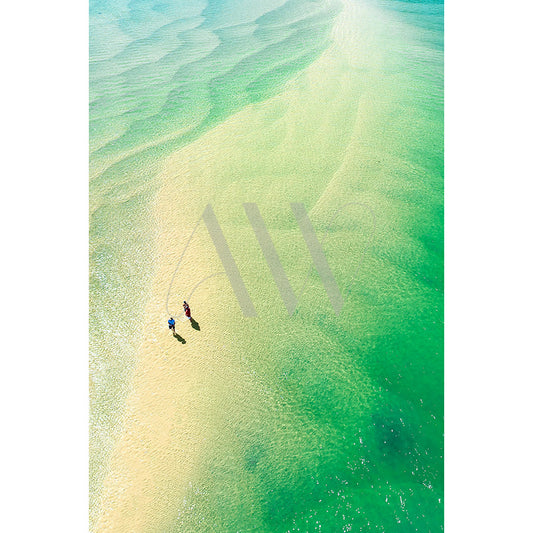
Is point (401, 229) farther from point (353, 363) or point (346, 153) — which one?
point (353, 363)

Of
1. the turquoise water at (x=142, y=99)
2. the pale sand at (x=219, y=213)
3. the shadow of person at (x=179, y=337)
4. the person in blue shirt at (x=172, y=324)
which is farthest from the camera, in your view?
the turquoise water at (x=142, y=99)

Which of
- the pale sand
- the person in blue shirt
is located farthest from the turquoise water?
the person in blue shirt

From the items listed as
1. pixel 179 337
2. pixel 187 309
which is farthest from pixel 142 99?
pixel 179 337

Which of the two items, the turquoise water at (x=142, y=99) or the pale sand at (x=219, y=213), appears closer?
the pale sand at (x=219, y=213)

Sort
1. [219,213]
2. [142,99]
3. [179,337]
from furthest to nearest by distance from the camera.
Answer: [142,99] → [219,213] → [179,337]

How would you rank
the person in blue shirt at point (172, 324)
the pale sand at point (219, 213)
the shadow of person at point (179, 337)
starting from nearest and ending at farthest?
the pale sand at point (219, 213) → the person in blue shirt at point (172, 324) → the shadow of person at point (179, 337)

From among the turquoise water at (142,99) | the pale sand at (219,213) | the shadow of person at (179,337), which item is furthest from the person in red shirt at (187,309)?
the turquoise water at (142,99)

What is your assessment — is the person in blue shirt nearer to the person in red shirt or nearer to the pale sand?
the pale sand

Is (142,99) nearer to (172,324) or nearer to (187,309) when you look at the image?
(187,309)

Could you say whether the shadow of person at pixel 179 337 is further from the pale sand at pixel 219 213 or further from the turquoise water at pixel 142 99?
the turquoise water at pixel 142 99
